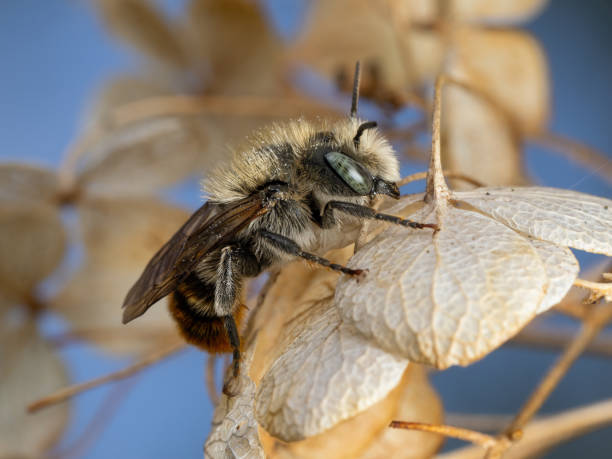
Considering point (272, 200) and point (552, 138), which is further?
point (552, 138)

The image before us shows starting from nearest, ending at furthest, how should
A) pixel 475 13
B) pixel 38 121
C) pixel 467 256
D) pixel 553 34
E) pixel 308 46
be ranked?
1. pixel 467 256
2. pixel 475 13
3. pixel 308 46
4. pixel 553 34
5. pixel 38 121

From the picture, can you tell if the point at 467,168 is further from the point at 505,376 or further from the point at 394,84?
the point at 505,376

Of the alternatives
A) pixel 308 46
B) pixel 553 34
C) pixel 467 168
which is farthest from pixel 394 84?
pixel 553 34

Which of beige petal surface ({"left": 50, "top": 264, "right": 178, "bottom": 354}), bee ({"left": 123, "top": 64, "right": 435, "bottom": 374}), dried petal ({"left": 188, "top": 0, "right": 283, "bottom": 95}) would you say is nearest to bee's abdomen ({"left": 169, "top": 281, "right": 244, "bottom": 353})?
bee ({"left": 123, "top": 64, "right": 435, "bottom": 374})

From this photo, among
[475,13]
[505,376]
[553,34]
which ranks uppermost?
[475,13]

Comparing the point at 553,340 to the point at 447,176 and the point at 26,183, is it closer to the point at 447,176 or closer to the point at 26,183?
the point at 447,176

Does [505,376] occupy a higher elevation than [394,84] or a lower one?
lower
